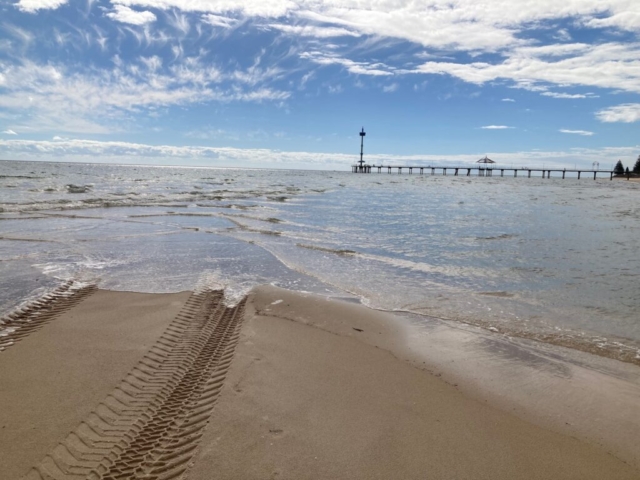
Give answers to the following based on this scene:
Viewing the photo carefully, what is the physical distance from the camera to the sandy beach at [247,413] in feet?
9.61

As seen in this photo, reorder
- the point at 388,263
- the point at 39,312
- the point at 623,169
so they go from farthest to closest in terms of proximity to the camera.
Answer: the point at 623,169, the point at 388,263, the point at 39,312

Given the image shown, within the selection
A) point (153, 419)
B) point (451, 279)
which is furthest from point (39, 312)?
point (451, 279)

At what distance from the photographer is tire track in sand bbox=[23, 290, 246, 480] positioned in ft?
9.33

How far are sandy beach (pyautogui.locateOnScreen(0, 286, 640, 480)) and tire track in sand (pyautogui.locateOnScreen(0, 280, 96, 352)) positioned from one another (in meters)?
0.09

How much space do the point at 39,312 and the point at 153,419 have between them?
3.67m

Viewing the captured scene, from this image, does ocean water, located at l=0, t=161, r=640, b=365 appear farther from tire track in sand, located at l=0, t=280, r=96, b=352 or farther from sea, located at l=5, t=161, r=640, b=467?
tire track in sand, located at l=0, t=280, r=96, b=352

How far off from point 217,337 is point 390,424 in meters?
2.64

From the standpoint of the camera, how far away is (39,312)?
5891 mm

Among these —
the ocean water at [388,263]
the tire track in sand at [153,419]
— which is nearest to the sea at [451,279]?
the ocean water at [388,263]

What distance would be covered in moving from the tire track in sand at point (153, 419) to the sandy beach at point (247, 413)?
12mm

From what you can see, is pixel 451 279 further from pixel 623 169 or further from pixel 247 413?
pixel 623 169

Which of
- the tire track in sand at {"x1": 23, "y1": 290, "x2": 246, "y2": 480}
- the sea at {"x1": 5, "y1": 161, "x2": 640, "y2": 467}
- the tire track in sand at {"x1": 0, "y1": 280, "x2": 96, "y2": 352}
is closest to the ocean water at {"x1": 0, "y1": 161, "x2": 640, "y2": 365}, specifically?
the sea at {"x1": 5, "y1": 161, "x2": 640, "y2": 467}

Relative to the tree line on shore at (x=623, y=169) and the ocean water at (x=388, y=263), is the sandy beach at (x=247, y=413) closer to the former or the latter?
the ocean water at (x=388, y=263)

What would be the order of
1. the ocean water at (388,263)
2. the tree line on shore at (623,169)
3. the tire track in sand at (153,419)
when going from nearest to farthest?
the tire track in sand at (153,419) < the ocean water at (388,263) < the tree line on shore at (623,169)
